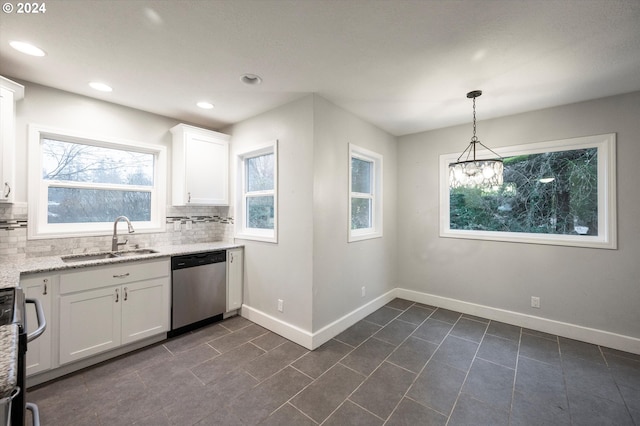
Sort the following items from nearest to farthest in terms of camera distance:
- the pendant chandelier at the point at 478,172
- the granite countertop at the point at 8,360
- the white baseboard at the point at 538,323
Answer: the granite countertop at the point at 8,360 → the pendant chandelier at the point at 478,172 → the white baseboard at the point at 538,323

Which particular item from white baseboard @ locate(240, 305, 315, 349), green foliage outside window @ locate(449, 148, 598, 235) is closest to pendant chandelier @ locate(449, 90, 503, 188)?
green foliage outside window @ locate(449, 148, 598, 235)

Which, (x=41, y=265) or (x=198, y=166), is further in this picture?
(x=198, y=166)

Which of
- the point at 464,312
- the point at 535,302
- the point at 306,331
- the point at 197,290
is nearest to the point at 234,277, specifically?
the point at 197,290

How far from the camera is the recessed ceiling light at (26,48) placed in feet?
6.03

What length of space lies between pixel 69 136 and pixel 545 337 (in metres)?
5.42

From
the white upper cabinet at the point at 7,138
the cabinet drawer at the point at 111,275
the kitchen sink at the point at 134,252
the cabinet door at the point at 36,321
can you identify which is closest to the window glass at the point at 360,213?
the cabinet drawer at the point at 111,275

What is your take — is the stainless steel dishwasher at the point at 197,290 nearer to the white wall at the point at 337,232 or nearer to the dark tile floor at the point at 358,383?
the dark tile floor at the point at 358,383

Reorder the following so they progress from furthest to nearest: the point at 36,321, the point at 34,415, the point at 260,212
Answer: the point at 260,212, the point at 36,321, the point at 34,415

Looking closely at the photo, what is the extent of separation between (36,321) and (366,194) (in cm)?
344

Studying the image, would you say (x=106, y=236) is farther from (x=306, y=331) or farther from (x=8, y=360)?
(x=8, y=360)

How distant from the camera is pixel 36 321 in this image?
200 cm

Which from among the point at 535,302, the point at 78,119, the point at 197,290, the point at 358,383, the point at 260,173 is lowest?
the point at 358,383

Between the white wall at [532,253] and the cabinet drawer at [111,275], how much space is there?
3.30m

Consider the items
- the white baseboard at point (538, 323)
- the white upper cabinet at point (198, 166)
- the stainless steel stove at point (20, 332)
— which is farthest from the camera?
the white upper cabinet at point (198, 166)
